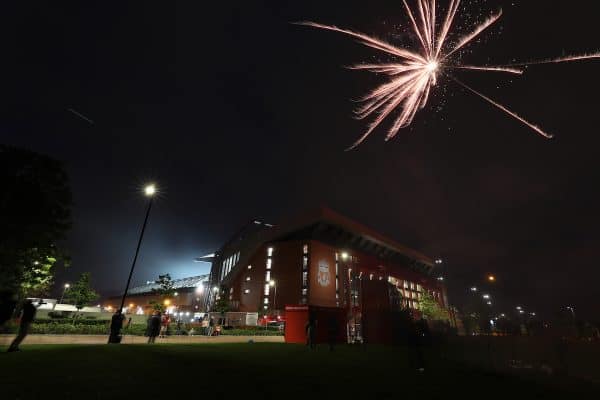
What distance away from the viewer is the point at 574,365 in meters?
10.2

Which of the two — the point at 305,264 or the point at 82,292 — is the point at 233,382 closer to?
the point at 82,292

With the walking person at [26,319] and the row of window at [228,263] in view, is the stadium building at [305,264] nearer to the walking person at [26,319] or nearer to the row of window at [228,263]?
the row of window at [228,263]

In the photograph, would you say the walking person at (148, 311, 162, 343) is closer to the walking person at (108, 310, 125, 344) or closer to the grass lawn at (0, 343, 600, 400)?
the walking person at (108, 310, 125, 344)

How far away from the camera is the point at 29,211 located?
2255 cm

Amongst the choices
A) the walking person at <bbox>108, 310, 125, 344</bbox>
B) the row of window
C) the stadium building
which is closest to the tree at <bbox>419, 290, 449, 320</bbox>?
the stadium building

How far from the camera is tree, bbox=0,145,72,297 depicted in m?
21.8

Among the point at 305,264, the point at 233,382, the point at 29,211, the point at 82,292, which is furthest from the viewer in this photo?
the point at 305,264

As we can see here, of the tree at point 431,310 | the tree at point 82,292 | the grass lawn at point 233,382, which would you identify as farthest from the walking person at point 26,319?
the tree at point 431,310

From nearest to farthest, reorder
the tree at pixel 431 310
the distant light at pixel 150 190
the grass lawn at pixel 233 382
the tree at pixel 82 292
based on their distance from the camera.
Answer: the grass lawn at pixel 233 382 < the distant light at pixel 150 190 < the tree at pixel 82 292 < the tree at pixel 431 310

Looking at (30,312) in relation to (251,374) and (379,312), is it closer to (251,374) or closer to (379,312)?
(251,374)

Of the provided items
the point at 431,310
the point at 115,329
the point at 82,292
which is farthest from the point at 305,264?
the point at 115,329

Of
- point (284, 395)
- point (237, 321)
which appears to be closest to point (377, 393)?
point (284, 395)

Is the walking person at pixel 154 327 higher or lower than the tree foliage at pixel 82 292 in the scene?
lower

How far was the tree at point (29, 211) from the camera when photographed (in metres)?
21.8
